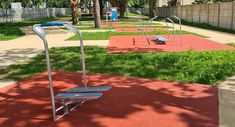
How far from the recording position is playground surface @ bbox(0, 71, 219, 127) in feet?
15.3

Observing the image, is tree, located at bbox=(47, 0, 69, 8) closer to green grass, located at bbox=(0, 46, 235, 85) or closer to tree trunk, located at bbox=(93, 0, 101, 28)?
tree trunk, located at bbox=(93, 0, 101, 28)

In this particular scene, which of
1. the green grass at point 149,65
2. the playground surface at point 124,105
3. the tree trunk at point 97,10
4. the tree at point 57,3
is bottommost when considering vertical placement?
the playground surface at point 124,105

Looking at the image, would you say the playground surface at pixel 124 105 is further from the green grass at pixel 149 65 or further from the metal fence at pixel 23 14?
the metal fence at pixel 23 14

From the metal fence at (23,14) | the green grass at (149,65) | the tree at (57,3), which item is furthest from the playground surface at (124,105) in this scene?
the tree at (57,3)

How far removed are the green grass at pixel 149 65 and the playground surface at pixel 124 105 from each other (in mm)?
686

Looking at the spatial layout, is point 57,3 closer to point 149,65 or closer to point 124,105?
point 149,65

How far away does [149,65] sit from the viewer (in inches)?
345

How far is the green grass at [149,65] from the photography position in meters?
7.53

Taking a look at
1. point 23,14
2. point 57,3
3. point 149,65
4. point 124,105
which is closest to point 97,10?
point 149,65

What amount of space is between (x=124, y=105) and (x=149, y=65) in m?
3.52

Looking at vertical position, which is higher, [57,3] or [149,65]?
[57,3]

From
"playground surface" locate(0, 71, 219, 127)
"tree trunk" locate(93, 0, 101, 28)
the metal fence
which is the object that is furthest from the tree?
"playground surface" locate(0, 71, 219, 127)

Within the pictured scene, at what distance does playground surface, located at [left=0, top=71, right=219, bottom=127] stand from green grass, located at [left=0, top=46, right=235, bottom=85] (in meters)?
0.69

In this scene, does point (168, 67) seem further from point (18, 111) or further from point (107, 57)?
point (18, 111)
